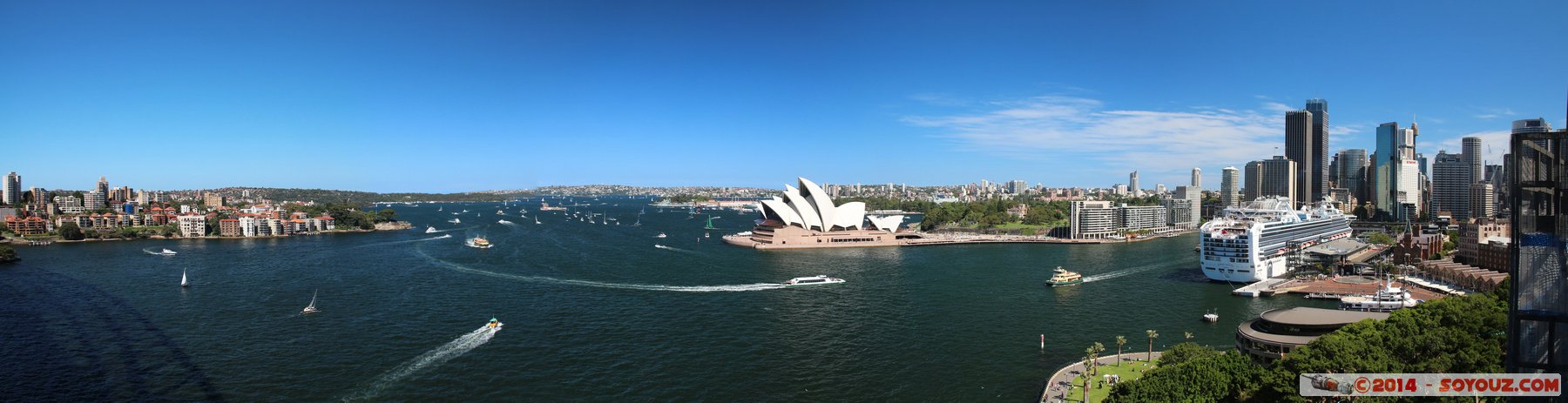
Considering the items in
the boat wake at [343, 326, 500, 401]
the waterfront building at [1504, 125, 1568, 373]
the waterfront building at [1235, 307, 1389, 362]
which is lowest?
the boat wake at [343, 326, 500, 401]

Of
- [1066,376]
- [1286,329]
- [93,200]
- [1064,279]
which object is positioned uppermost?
[93,200]

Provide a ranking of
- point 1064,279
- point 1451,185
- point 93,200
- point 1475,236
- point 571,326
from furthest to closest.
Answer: point 1451,185, point 93,200, point 1475,236, point 1064,279, point 571,326

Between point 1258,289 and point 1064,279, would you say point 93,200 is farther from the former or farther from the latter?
point 1258,289

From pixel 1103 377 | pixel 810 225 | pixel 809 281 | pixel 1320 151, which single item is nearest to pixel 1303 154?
pixel 1320 151

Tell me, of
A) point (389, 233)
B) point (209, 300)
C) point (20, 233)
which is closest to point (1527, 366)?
point (209, 300)

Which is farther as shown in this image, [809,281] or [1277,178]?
[1277,178]

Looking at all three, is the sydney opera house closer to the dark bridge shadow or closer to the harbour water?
the harbour water

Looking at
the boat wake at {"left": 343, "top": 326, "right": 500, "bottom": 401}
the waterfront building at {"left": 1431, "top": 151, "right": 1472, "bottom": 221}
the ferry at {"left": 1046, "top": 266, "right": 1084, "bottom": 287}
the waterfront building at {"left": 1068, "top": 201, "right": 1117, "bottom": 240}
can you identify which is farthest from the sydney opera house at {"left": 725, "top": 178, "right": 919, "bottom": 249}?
the waterfront building at {"left": 1431, "top": 151, "right": 1472, "bottom": 221}

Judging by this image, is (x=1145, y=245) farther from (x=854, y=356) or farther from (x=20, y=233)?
(x=20, y=233)
